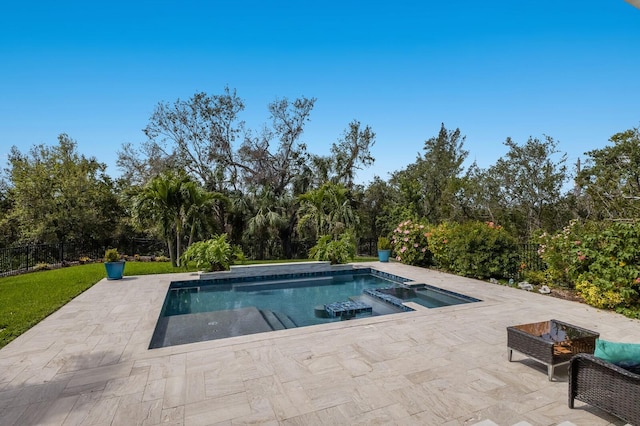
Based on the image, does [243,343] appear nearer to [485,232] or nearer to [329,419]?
[329,419]

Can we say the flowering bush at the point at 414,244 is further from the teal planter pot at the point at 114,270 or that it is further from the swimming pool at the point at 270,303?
the teal planter pot at the point at 114,270

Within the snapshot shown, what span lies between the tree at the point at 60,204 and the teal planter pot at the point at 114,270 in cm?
835

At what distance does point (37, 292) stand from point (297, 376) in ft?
25.6

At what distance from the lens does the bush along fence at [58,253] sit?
11.4m

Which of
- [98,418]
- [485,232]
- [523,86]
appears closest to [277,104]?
[523,86]

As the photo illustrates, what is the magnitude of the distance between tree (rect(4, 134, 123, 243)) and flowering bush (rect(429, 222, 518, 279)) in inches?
646

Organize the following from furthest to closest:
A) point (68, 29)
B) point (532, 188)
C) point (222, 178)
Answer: point (222, 178)
point (532, 188)
point (68, 29)

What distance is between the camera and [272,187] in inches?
712

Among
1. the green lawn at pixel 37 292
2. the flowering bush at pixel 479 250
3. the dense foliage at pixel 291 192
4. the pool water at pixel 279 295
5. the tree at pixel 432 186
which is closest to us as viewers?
the green lawn at pixel 37 292

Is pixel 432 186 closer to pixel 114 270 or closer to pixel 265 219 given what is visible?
pixel 265 219

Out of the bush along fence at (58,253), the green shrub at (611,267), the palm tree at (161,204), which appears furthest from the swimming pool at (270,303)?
the bush along fence at (58,253)

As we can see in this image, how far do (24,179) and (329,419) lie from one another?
19.5 m

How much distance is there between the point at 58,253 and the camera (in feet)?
45.9

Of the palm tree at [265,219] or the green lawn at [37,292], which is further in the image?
the palm tree at [265,219]
